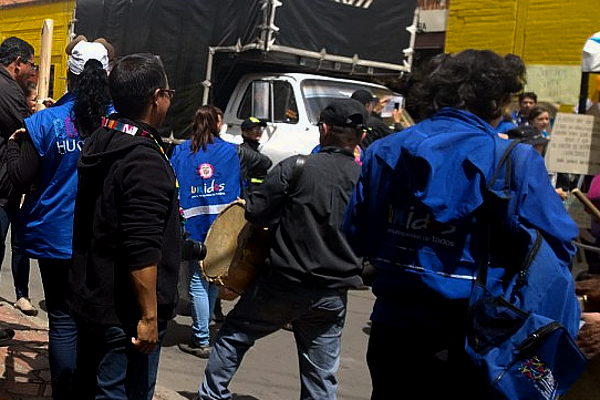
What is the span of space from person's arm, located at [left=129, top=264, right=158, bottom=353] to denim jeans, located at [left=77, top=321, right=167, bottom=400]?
0.28 ft

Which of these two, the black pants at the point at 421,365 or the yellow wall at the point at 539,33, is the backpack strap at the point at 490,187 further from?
the yellow wall at the point at 539,33

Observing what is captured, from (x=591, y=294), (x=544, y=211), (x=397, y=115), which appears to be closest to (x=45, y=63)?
(x=397, y=115)

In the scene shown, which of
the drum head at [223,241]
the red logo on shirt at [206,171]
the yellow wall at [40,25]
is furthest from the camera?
the yellow wall at [40,25]

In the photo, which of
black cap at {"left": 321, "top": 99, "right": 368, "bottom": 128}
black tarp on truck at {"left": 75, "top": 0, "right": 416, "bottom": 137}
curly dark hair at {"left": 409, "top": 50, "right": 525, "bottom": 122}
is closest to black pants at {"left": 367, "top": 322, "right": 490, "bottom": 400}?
curly dark hair at {"left": 409, "top": 50, "right": 525, "bottom": 122}

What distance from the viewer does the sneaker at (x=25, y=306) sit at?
729 cm

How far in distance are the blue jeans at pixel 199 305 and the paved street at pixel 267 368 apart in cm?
16

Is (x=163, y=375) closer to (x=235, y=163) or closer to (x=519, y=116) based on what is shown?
(x=235, y=163)

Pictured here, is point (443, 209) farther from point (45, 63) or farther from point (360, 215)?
point (45, 63)

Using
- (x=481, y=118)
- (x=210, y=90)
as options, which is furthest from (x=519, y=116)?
(x=481, y=118)

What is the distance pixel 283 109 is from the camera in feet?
37.4

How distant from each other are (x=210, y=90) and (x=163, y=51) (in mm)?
1394

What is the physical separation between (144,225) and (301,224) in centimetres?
137

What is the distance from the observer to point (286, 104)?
37.3 ft

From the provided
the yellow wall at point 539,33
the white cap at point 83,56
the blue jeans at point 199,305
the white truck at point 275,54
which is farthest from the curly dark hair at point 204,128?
the yellow wall at point 539,33
